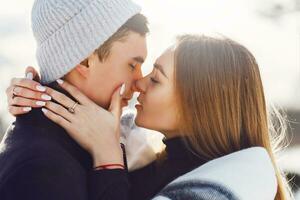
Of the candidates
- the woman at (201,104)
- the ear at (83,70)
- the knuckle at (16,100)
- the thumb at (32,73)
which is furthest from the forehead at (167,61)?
→ the knuckle at (16,100)

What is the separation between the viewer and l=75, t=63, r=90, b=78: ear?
3.15 meters

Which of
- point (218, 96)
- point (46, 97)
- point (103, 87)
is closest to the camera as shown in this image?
point (46, 97)

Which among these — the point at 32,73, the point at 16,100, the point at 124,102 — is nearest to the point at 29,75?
the point at 32,73

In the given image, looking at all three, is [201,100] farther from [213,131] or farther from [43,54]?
[43,54]

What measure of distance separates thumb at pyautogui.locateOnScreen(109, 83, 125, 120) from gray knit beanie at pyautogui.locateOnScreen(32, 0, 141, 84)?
0.21 m

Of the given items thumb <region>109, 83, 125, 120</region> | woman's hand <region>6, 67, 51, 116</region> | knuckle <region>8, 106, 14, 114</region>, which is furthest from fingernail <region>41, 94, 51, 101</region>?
thumb <region>109, 83, 125, 120</region>

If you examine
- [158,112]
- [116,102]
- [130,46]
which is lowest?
[158,112]

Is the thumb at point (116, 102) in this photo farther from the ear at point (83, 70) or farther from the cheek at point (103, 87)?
the ear at point (83, 70)

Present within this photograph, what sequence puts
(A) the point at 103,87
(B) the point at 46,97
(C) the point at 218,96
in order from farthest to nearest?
1. (C) the point at 218,96
2. (A) the point at 103,87
3. (B) the point at 46,97

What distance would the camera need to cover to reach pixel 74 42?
10.4 feet

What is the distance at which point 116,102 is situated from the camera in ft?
10.5

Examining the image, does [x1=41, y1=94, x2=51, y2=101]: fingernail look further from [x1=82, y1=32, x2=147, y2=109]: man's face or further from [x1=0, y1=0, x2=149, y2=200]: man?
[x1=82, y1=32, x2=147, y2=109]: man's face

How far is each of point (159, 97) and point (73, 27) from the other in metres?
0.49

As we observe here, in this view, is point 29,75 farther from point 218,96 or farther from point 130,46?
point 218,96
